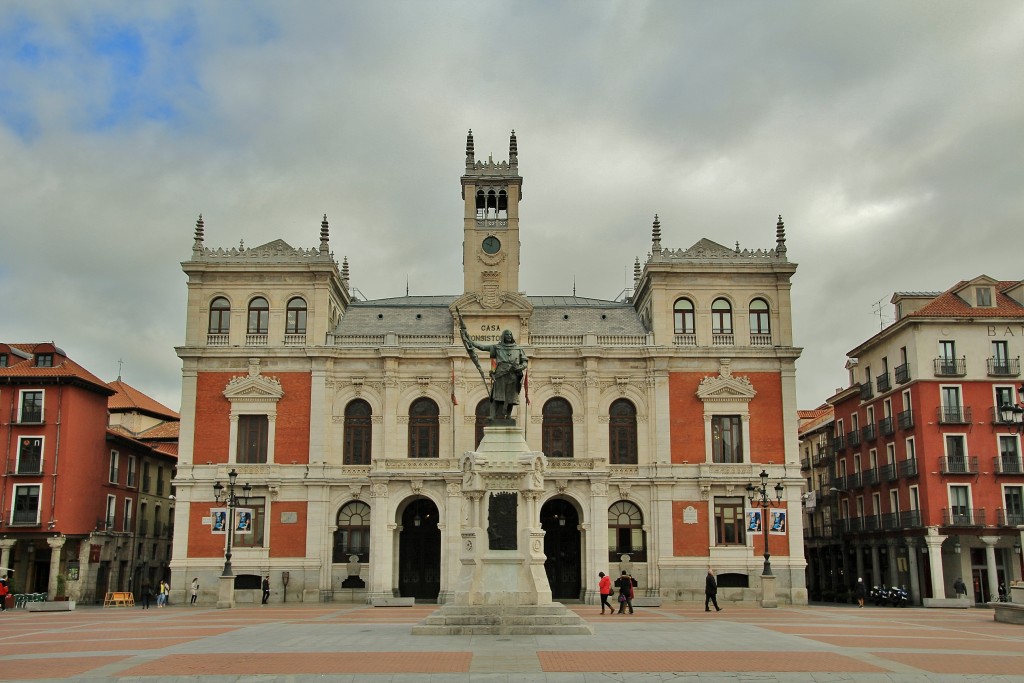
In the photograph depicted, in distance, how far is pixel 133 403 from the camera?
240 feet

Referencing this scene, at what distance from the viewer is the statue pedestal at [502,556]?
84.1 ft

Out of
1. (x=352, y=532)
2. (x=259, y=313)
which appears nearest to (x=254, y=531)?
(x=352, y=532)

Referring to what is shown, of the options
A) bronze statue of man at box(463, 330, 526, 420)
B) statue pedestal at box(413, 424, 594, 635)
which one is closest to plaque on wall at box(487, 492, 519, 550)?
statue pedestal at box(413, 424, 594, 635)

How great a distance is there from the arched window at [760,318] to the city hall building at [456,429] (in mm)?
78

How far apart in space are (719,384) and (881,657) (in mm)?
32876

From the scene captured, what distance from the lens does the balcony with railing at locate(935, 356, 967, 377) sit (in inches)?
2105

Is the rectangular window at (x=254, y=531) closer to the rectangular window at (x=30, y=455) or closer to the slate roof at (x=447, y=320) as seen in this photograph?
the slate roof at (x=447, y=320)

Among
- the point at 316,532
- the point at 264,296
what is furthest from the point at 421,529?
the point at 264,296

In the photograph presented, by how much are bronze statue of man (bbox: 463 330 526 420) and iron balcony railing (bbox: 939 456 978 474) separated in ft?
107

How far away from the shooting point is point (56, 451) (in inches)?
2151

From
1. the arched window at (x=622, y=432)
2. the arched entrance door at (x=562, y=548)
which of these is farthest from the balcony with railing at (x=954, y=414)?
the arched entrance door at (x=562, y=548)

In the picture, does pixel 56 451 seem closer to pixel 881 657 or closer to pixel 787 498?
pixel 787 498

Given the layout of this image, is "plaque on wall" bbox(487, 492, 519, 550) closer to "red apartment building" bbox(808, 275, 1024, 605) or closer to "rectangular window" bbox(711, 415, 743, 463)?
"rectangular window" bbox(711, 415, 743, 463)

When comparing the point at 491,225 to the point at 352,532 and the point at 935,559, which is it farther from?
the point at 935,559
